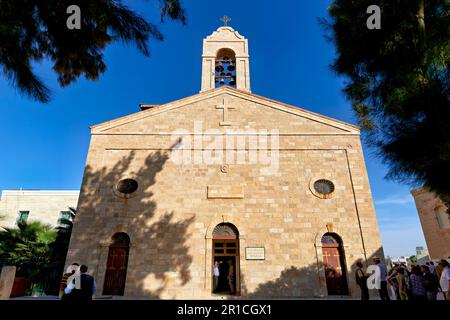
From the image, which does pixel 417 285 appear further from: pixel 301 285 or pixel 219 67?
pixel 219 67

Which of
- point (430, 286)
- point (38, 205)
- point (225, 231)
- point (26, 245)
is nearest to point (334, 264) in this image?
point (430, 286)

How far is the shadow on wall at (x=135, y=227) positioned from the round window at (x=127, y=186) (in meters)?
0.18

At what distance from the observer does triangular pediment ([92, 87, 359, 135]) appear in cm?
1242

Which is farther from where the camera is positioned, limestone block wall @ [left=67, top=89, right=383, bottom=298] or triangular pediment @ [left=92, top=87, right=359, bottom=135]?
triangular pediment @ [left=92, top=87, right=359, bottom=135]

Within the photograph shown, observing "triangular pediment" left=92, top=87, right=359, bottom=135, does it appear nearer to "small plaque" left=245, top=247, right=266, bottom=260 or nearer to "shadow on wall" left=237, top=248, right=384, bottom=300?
"small plaque" left=245, top=247, right=266, bottom=260

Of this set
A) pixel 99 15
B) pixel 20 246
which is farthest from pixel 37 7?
pixel 20 246

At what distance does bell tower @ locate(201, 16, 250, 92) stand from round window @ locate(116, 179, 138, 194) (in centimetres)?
610

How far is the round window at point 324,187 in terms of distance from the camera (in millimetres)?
11234

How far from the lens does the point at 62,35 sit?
171 inches

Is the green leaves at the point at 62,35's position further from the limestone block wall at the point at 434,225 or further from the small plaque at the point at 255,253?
the limestone block wall at the point at 434,225

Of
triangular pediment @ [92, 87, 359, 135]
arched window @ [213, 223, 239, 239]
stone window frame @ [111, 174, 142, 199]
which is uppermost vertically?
triangular pediment @ [92, 87, 359, 135]

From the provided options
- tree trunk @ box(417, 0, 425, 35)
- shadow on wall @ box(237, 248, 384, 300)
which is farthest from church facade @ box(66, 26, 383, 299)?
tree trunk @ box(417, 0, 425, 35)

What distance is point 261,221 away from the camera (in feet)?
35.0
